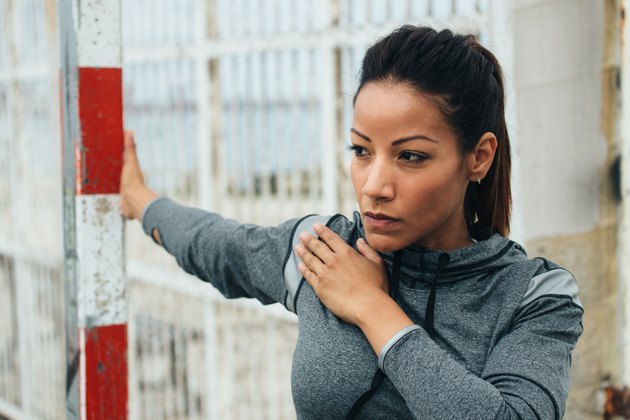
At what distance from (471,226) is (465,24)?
4.31 ft

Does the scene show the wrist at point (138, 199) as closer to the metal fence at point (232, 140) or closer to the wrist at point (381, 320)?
the wrist at point (381, 320)

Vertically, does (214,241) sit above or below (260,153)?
below

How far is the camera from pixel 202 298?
3.86 m

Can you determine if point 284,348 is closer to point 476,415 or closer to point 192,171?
point 192,171

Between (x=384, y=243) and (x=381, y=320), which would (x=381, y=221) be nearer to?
(x=384, y=243)

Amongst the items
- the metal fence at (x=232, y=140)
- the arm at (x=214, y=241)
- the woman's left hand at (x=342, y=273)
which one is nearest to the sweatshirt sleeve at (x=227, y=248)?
the arm at (x=214, y=241)

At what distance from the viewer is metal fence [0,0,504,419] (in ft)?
10.5

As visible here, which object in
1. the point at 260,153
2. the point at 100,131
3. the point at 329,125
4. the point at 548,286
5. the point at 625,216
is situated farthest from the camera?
the point at 260,153

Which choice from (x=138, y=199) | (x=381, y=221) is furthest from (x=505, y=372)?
(x=138, y=199)

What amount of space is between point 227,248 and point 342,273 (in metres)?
0.39

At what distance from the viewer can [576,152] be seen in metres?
2.70

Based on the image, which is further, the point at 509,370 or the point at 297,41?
the point at 297,41

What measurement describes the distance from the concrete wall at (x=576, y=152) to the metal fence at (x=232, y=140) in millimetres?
219

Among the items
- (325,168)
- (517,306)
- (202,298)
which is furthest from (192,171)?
(517,306)
